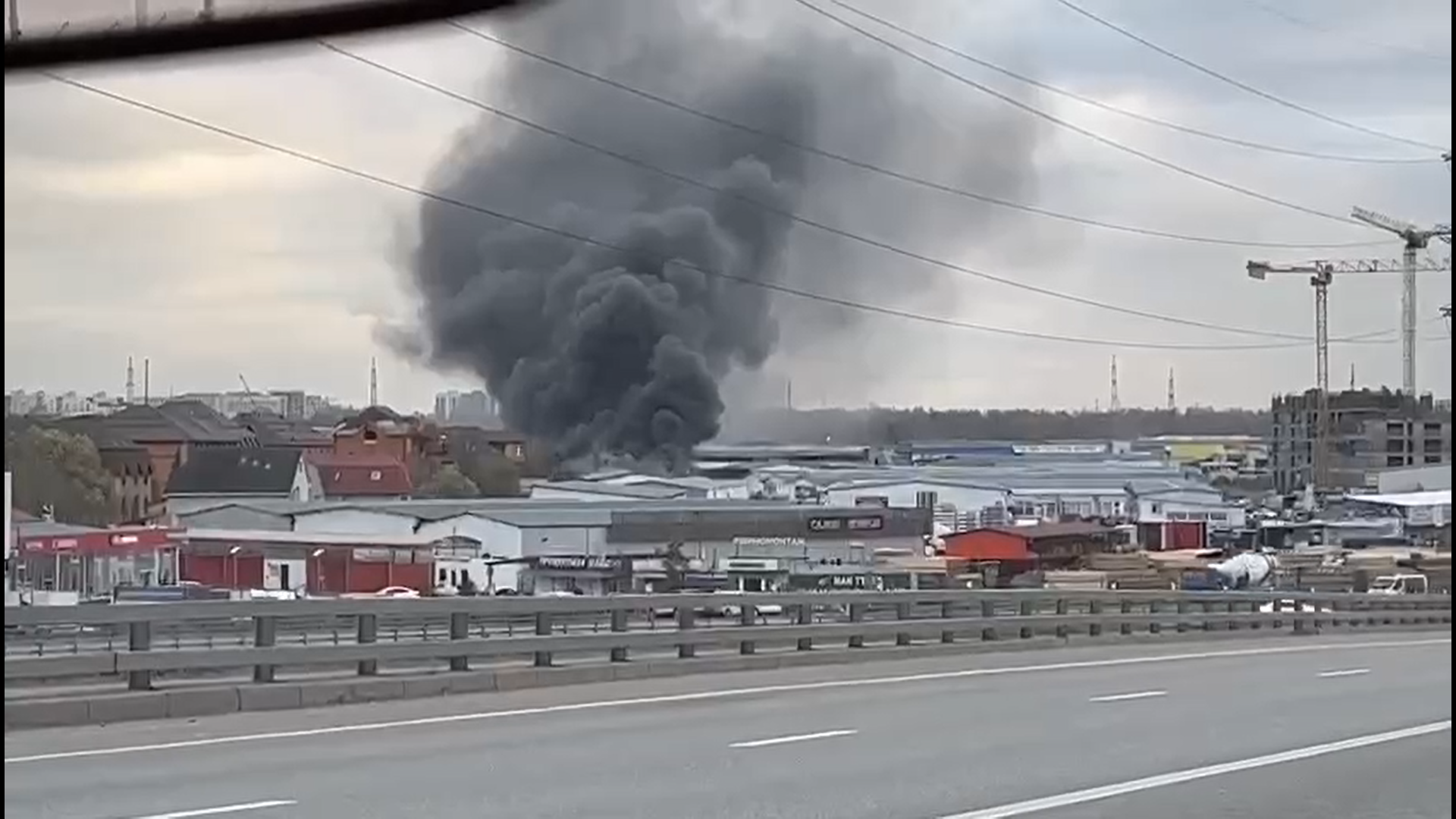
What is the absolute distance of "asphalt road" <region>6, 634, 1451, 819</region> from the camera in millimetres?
11922

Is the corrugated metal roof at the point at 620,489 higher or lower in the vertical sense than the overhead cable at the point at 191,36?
lower

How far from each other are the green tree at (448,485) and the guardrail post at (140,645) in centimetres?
307

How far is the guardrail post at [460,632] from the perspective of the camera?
1848 centimetres

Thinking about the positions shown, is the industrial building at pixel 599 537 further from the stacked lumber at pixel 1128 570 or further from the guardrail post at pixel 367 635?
the stacked lumber at pixel 1128 570

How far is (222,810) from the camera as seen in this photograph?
449 inches

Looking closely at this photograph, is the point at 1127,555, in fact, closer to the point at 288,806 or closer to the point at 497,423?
the point at 497,423

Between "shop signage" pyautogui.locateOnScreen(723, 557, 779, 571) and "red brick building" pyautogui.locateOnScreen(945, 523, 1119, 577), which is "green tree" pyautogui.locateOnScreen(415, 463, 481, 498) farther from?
"red brick building" pyautogui.locateOnScreen(945, 523, 1119, 577)

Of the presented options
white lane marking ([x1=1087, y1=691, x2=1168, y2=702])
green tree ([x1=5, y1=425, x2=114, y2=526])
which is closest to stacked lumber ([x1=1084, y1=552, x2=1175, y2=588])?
white lane marking ([x1=1087, y1=691, x2=1168, y2=702])

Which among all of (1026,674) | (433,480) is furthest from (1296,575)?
(433,480)

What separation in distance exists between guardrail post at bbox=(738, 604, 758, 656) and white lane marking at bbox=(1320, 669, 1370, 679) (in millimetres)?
6840

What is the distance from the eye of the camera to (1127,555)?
86.3 ft

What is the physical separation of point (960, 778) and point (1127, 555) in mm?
13470

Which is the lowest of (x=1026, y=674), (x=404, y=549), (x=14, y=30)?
(x=1026, y=674)

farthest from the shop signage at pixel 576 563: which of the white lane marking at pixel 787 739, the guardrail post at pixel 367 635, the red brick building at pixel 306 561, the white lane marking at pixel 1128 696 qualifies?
the white lane marking at pixel 1128 696
